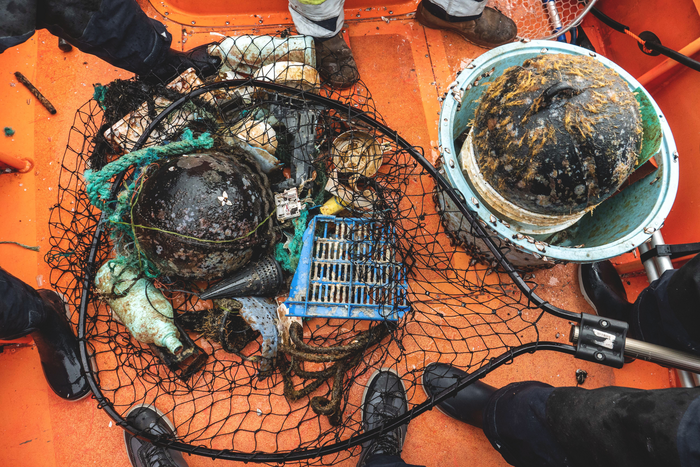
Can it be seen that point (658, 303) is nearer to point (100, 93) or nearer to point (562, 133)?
point (562, 133)

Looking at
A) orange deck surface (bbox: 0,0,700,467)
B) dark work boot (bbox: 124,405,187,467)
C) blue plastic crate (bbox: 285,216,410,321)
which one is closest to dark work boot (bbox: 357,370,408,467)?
orange deck surface (bbox: 0,0,700,467)

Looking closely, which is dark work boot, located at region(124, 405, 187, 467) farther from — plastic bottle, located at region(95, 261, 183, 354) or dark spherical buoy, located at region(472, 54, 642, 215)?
dark spherical buoy, located at region(472, 54, 642, 215)

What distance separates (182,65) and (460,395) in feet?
8.30

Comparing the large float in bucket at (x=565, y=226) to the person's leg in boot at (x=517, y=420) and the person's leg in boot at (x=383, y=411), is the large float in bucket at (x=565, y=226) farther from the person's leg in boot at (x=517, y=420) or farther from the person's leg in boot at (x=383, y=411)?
the person's leg in boot at (x=383, y=411)

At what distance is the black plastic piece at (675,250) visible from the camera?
6.09 ft

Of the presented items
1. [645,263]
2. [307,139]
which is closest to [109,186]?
[307,139]

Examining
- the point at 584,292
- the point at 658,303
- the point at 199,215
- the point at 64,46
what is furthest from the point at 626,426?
the point at 64,46

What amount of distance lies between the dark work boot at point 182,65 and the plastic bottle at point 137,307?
117 cm

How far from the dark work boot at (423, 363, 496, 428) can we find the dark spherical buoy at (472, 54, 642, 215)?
101 cm

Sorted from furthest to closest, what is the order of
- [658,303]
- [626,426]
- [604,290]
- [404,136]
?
[404,136]
[604,290]
[658,303]
[626,426]

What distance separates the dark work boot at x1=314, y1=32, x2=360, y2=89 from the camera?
8.21 ft

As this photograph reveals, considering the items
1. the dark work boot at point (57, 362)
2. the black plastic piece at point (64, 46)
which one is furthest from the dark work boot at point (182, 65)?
the dark work boot at point (57, 362)

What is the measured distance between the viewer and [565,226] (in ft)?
6.43

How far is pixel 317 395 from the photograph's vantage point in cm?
209
